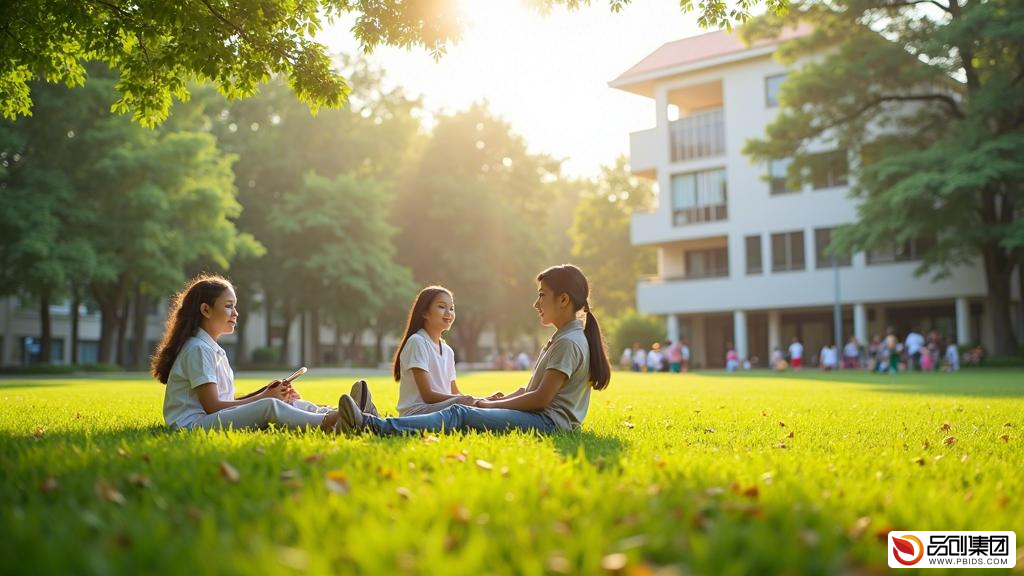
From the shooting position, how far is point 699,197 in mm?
50094

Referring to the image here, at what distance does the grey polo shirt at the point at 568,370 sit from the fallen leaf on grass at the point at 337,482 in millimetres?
2799

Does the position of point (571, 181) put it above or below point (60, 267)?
above

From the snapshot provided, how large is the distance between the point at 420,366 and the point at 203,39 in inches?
167

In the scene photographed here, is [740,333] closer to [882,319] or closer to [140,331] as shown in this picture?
[882,319]

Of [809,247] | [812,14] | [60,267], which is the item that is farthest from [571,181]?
[60,267]

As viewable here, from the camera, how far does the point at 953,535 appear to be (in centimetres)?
376

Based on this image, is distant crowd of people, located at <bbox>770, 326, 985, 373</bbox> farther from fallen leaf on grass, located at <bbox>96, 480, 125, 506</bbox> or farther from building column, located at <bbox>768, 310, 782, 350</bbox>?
fallen leaf on grass, located at <bbox>96, 480, 125, 506</bbox>

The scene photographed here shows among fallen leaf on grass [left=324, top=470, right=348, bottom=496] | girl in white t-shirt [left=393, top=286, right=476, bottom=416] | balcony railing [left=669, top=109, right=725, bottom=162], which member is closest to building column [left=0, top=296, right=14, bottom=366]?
balcony railing [left=669, top=109, right=725, bottom=162]

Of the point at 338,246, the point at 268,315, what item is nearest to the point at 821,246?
the point at 338,246

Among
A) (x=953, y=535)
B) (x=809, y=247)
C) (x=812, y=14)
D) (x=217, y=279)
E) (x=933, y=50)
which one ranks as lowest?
(x=953, y=535)

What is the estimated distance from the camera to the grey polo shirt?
281 inches

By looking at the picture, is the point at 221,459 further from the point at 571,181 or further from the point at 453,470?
the point at 571,181

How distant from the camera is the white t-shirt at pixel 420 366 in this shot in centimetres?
777

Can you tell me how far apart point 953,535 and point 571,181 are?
80738 mm
